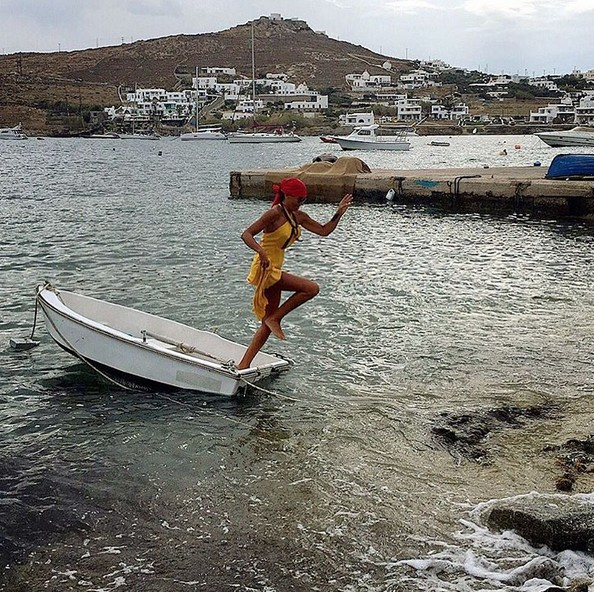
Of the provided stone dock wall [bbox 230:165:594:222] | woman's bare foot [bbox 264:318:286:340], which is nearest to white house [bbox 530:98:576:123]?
stone dock wall [bbox 230:165:594:222]

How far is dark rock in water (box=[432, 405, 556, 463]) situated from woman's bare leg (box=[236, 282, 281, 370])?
2129 mm

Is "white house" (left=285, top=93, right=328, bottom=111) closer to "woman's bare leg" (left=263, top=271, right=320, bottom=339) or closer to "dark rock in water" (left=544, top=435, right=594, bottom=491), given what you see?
"woman's bare leg" (left=263, top=271, right=320, bottom=339)

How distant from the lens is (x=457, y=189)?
27156 millimetres

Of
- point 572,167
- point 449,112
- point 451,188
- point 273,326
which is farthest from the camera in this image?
point 449,112

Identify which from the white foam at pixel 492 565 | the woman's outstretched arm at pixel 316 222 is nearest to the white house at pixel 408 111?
the woman's outstretched arm at pixel 316 222

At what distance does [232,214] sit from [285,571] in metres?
22.8

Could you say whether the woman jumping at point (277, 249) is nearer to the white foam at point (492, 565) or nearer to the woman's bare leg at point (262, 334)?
the woman's bare leg at point (262, 334)

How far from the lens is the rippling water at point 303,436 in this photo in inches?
221

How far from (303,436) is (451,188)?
20966mm

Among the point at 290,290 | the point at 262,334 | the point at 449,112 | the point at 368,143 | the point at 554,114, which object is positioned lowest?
the point at 262,334

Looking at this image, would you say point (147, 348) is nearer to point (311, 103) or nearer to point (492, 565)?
point (492, 565)

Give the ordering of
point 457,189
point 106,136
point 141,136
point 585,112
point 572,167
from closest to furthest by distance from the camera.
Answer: point 572,167 < point 457,189 < point 106,136 < point 585,112 < point 141,136

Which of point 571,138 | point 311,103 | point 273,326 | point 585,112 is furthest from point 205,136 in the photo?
point 273,326

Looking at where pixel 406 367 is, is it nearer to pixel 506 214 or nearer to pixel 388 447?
pixel 388 447
